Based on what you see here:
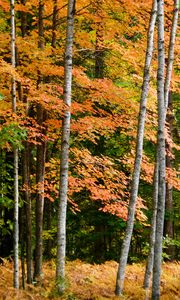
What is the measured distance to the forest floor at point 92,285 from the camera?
7652mm

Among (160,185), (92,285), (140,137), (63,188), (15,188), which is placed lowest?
(92,285)

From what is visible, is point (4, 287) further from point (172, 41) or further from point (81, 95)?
point (172, 41)

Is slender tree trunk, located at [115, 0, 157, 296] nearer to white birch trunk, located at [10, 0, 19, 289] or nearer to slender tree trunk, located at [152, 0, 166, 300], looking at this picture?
slender tree trunk, located at [152, 0, 166, 300]

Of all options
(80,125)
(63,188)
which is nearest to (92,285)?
(63,188)

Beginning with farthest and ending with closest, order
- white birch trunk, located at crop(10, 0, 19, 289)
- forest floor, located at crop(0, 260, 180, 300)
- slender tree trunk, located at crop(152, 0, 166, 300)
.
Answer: white birch trunk, located at crop(10, 0, 19, 289), forest floor, located at crop(0, 260, 180, 300), slender tree trunk, located at crop(152, 0, 166, 300)

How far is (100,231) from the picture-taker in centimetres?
1517

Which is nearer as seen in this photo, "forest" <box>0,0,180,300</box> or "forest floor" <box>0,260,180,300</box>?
"forest" <box>0,0,180,300</box>

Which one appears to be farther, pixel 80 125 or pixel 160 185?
pixel 80 125

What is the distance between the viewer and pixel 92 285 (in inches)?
348

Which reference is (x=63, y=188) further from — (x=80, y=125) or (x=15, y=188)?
(x=80, y=125)

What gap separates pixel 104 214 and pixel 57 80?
5.81 metres

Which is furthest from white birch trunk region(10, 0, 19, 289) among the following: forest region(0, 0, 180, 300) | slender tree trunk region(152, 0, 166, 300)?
slender tree trunk region(152, 0, 166, 300)

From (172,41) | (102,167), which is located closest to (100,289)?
(102,167)

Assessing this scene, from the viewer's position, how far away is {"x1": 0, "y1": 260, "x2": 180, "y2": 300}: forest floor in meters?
7.65
